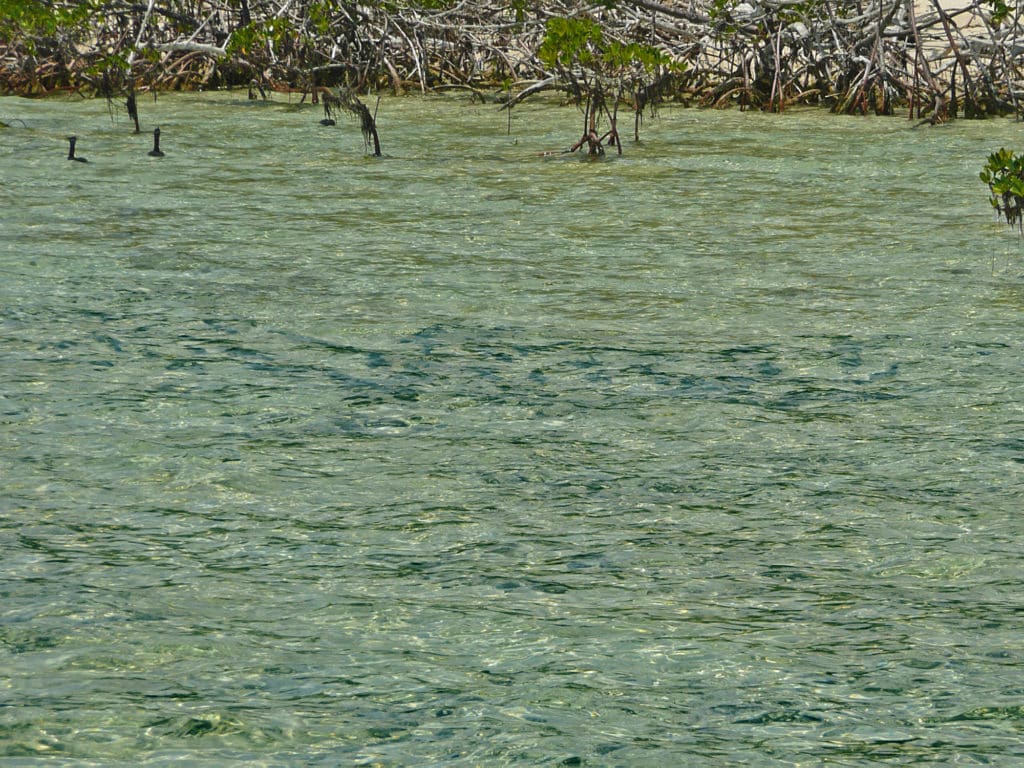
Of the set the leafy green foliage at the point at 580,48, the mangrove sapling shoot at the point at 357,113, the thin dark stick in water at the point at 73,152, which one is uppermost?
the leafy green foliage at the point at 580,48

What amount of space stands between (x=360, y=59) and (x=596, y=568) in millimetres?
9658

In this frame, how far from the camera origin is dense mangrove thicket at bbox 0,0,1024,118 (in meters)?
10.2

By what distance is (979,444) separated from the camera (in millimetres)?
3764

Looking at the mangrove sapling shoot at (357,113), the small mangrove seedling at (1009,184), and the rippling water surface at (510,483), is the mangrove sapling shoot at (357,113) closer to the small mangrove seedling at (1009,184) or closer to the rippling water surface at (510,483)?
the rippling water surface at (510,483)

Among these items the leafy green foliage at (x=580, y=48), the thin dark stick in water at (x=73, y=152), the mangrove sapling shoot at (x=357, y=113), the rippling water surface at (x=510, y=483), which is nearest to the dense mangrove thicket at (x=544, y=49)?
the leafy green foliage at (x=580, y=48)

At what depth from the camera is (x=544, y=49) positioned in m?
9.33

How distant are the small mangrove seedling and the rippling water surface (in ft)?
0.38

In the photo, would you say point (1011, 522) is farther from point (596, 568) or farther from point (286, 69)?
point (286, 69)

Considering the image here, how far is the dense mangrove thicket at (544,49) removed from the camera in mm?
10172

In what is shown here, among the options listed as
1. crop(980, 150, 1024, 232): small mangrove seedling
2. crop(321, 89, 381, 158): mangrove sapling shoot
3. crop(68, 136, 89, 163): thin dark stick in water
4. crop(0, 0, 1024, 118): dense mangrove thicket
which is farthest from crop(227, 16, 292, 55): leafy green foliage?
crop(980, 150, 1024, 232): small mangrove seedling

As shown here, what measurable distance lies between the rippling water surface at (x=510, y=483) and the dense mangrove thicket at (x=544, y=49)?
3.26 m

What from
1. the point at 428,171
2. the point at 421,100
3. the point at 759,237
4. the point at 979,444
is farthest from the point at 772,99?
the point at 979,444

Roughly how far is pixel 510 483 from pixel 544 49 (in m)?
6.15

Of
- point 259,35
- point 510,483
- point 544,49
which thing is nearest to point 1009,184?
point 510,483
